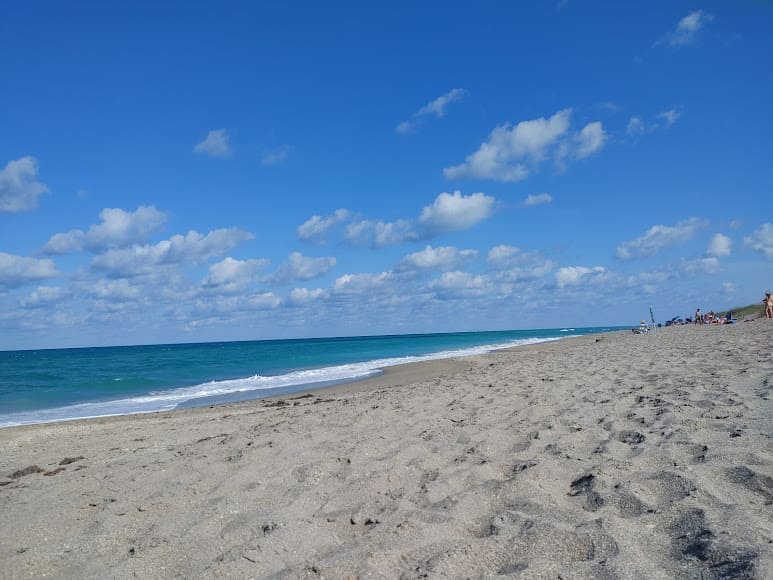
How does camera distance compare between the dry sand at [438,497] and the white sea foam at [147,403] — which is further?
the white sea foam at [147,403]

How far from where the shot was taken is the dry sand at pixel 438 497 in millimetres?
2818

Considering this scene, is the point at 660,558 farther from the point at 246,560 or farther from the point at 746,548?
the point at 246,560

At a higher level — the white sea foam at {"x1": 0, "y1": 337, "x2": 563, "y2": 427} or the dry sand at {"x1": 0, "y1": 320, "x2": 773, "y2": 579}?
the dry sand at {"x1": 0, "y1": 320, "x2": 773, "y2": 579}

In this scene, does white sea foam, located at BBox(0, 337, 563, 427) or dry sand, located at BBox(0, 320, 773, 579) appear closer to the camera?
dry sand, located at BBox(0, 320, 773, 579)

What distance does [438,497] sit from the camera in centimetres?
377

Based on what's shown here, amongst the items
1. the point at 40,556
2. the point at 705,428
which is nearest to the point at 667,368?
the point at 705,428

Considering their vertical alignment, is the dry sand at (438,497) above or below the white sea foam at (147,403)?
above

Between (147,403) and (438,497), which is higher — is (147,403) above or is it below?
Answer: below

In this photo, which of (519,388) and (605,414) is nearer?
(605,414)

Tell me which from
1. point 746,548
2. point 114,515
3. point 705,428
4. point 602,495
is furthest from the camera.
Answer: point 705,428

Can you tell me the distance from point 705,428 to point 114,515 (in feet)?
18.2

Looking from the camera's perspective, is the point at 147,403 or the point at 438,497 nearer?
the point at 438,497

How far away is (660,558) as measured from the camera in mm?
2625

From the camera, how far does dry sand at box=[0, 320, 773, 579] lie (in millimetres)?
2818
